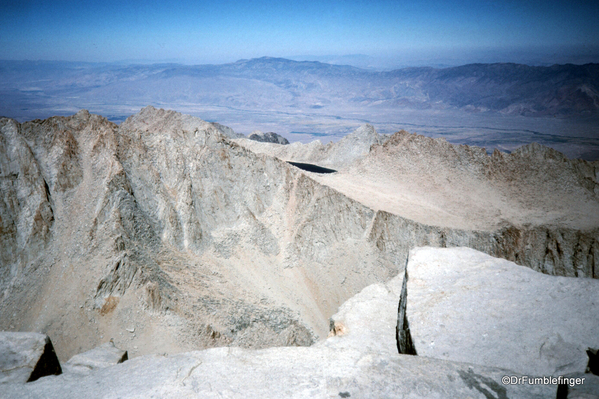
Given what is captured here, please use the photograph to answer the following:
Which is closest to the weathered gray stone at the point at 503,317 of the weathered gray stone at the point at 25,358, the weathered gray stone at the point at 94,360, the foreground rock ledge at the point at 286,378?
the foreground rock ledge at the point at 286,378

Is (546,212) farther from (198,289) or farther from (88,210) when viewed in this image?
(88,210)

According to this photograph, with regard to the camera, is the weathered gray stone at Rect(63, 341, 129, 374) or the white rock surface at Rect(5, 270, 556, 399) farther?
the weathered gray stone at Rect(63, 341, 129, 374)

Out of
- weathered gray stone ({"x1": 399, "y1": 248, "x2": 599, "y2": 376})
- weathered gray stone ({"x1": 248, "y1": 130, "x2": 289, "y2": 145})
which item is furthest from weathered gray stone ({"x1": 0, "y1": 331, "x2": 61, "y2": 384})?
weathered gray stone ({"x1": 248, "y1": 130, "x2": 289, "y2": 145})

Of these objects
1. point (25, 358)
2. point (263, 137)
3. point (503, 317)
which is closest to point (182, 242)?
point (25, 358)

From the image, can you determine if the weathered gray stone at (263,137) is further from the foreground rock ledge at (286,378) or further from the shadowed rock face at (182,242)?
the foreground rock ledge at (286,378)

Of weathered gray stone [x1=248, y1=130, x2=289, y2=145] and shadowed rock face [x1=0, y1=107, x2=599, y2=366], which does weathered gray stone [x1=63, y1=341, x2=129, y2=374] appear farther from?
weathered gray stone [x1=248, y1=130, x2=289, y2=145]

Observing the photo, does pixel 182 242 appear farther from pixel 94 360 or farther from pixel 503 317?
pixel 503 317
